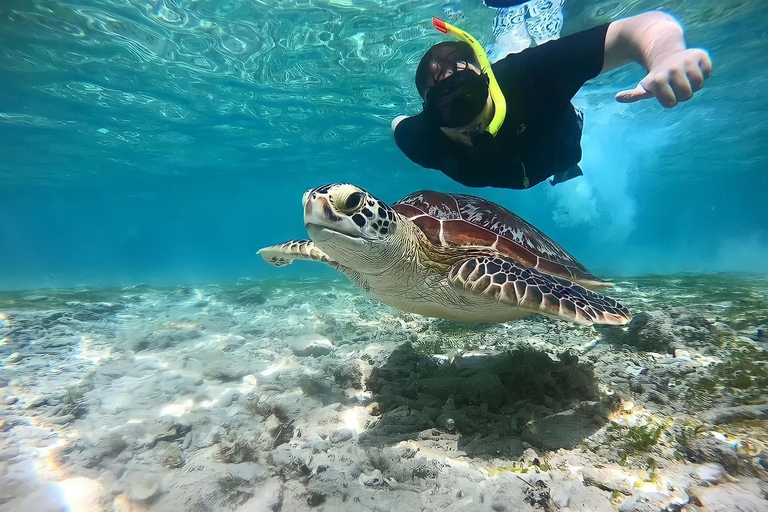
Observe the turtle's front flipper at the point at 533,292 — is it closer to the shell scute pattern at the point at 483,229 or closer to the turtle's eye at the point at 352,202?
the shell scute pattern at the point at 483,229

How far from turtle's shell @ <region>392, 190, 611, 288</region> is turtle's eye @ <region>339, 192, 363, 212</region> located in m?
0.89

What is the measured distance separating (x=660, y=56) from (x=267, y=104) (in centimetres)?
1431

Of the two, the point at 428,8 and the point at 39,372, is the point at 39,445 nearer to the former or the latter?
the point at 39,372

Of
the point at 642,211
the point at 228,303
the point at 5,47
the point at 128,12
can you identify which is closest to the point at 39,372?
the point at 228,303

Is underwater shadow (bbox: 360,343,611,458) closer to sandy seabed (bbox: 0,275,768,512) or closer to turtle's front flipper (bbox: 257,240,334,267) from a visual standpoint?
sandy seabed (bbox: 0,275,768,512)

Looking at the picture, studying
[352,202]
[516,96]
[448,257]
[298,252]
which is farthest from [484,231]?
[298,252]

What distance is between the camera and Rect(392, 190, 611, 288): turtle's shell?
2846mm

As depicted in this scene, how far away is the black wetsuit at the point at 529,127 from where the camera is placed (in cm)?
260

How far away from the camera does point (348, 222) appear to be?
6.70 feet

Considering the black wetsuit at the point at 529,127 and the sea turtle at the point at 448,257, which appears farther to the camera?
the black wetsuit at the point at 529,127

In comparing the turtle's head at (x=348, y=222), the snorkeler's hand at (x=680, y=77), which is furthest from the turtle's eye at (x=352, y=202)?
the snorkeler's hand at (x=680, y=77)

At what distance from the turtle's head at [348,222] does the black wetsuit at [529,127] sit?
4.20 ft

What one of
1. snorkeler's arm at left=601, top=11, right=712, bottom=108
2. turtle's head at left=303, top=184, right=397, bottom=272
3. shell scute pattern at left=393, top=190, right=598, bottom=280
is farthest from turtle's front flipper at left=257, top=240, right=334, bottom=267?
snorkeler's arm at left=601, top=11, right=712, bottom=108

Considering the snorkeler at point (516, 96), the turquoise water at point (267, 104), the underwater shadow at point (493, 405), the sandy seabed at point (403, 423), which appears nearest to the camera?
the sandy seabed at point (403, 423)
